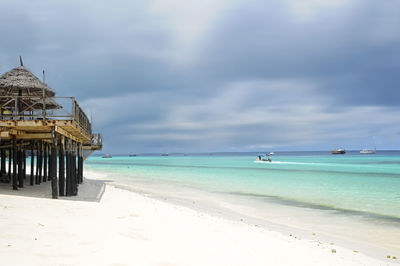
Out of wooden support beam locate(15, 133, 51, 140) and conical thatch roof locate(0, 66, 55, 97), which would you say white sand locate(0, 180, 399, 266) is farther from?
conical thatch roof locate(0, 66, 55, 97)

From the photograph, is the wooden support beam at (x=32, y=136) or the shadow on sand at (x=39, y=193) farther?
the wooden support beam at (x=32, y=136)

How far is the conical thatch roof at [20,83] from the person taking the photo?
16.1 m

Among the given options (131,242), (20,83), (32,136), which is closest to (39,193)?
(32,136)

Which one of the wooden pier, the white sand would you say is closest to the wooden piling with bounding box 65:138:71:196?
the wooden pier

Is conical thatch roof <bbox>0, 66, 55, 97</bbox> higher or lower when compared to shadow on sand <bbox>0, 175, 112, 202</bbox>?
higher

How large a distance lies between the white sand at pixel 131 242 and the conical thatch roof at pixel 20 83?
29.3 feet

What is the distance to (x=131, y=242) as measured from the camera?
6.49m

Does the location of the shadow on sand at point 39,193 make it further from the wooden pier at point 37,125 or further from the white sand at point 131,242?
the white sand at point 131,242

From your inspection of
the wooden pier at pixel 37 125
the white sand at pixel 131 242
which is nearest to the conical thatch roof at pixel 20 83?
the wooden pier at pixel 37 125

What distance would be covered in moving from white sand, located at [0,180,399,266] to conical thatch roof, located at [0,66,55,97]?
29.3 feet

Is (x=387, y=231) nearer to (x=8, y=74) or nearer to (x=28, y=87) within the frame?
(x=28, y=87)

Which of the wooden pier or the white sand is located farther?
the wooden pier

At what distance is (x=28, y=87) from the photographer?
16.3 metres

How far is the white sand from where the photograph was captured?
530 centimetres
